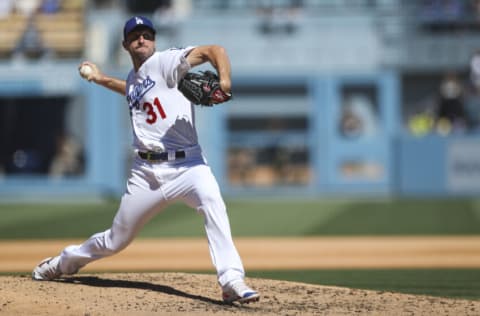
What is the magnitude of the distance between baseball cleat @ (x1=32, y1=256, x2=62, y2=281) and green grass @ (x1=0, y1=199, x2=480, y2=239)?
214 inches

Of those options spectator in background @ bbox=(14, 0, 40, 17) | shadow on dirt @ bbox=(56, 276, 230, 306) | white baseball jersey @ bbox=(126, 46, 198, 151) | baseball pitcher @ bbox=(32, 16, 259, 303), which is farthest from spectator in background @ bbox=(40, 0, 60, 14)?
white baseball jersey @ bbox=(126, 46, 198, 151)

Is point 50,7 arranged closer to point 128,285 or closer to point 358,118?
point 358,118

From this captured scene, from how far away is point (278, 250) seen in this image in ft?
37.5

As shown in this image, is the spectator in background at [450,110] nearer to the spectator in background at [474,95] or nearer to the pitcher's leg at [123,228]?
the spectator in background at [474,95]

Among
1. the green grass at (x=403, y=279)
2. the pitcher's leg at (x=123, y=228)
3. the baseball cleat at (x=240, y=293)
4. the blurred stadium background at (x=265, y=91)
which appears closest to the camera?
the baseball cleat at (x=240, y=293)

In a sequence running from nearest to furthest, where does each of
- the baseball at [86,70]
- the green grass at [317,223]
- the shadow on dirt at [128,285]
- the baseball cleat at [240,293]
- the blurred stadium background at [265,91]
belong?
the baseball cleat at [240,293]
the shadow on dirt at [128,285]
the baseball at [86,70]
the green grass at [317,223]
the blurred stadium background at [265,91]

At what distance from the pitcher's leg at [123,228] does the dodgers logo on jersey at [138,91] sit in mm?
598

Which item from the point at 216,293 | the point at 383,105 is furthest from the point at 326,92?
the point at 216,293

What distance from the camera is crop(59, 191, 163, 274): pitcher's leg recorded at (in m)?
6.86

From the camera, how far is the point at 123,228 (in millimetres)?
6949

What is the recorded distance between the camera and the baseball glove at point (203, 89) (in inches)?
251

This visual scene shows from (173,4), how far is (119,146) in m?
3.39

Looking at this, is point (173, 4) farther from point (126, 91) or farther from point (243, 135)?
point (126, 91)

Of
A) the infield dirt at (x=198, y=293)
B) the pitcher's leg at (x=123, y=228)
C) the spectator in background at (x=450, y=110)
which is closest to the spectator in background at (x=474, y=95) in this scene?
the spectator in background at (x=450, y=110)
